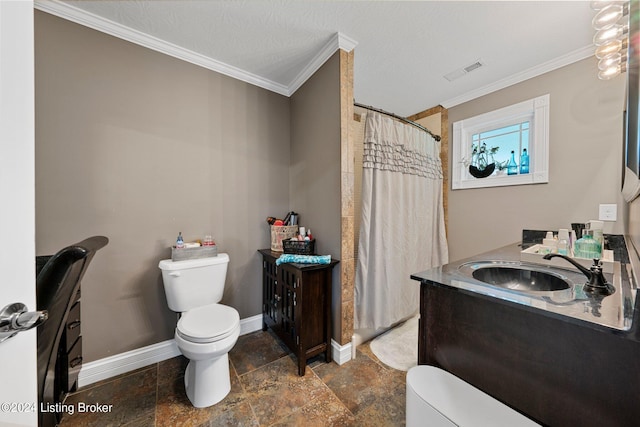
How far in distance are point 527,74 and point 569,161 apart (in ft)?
2.75

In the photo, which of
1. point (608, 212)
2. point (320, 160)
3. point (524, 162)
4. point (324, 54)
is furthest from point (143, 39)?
point (608, 212)

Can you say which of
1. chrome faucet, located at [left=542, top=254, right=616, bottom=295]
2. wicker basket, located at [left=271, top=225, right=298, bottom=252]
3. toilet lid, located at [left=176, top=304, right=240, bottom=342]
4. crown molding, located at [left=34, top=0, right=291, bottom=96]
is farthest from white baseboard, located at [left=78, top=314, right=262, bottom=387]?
chrome faucet, located at [left=542, top=254, right=616, bottom=295]

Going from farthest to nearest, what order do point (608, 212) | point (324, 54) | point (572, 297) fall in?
1. point (324, 54)
2. point (608, 212)
3. point (572, 297)

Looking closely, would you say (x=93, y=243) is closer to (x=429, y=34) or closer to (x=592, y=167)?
(x=429, y=34)

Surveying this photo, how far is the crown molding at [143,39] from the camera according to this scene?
1410mm

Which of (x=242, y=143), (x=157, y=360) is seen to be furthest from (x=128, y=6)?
(x=157, y=360)

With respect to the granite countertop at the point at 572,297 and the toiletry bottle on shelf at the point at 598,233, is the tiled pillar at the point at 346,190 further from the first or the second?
the toiletry bottle on shelf at the point at 598,233

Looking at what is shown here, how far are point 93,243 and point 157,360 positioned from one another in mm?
1271

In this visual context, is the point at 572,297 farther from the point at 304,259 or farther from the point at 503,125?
the point at 503,125

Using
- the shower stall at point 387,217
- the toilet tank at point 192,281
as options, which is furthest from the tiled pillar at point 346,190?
the toilet tank at point 192,281

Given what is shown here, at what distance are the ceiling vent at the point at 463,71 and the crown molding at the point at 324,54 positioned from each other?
39.5 inches

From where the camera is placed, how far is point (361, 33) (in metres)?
1.62

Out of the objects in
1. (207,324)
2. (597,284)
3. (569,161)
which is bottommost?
(207,324)

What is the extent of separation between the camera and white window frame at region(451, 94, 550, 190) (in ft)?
6.51
